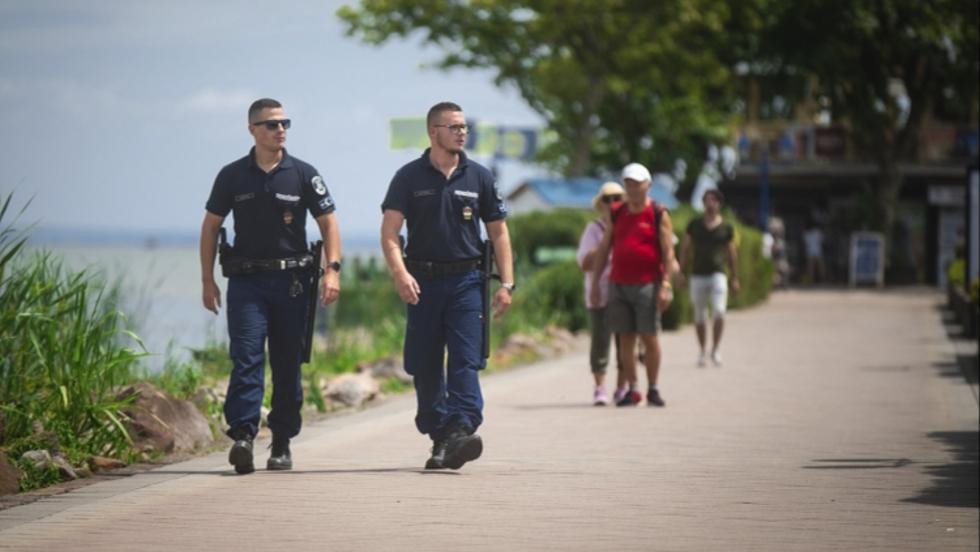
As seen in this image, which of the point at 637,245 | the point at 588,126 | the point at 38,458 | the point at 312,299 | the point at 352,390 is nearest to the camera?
the point at 38,458

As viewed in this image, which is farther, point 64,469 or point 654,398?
point 654,398

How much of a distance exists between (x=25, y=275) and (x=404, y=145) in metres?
27.8

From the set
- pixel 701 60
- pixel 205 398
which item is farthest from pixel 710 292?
pixel 701 60

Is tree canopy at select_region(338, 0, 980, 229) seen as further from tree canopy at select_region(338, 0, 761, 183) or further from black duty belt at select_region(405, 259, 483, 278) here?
black duty belt at select_region(405, 259, 483, 278)

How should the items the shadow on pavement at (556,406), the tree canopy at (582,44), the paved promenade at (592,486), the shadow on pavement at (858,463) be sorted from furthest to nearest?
the tree canopy at (582,44) < the shadow on pavement at (556,406) < the shadow on pavement at (858,463) < the paved promenade at (592,486)

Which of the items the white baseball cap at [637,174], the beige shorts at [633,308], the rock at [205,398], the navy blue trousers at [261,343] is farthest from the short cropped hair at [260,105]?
the beige shorts at [633,308]

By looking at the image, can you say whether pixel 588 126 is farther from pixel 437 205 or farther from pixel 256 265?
pixel 256 265

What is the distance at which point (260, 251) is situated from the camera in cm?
995

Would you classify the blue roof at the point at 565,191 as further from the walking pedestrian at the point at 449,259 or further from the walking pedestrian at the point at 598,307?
the walking pedestrian at the point at 449,259

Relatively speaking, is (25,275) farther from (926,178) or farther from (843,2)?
(926,178)

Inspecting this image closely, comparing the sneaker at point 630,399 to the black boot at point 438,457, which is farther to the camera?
the sneaker at point 630,399

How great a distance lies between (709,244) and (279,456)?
31.5 ft

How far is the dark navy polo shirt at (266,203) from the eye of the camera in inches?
391

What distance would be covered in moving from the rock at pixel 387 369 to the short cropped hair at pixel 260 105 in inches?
268
